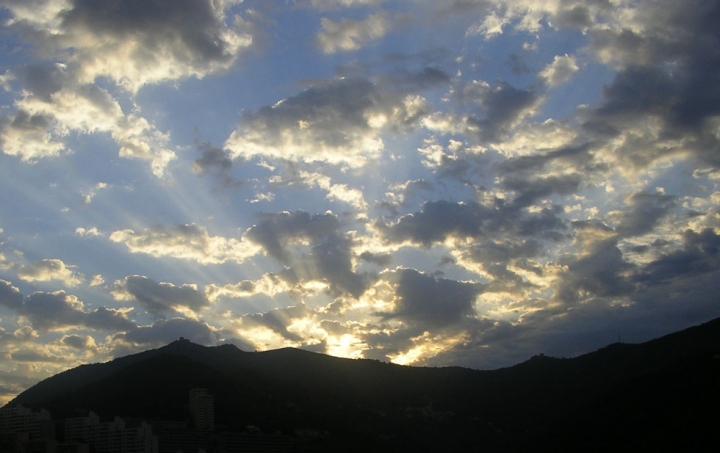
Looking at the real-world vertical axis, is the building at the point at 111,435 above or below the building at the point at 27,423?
below

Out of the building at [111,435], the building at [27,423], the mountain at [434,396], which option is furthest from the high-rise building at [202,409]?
the building at [27,423]

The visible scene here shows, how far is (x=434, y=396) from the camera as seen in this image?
13175 centimetres

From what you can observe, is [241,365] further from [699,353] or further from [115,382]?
[699,353]

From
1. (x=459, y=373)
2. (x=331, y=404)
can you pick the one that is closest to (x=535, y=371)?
(x=459, y=373)

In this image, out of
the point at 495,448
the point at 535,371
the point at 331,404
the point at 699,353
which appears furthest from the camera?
the point at 535,371

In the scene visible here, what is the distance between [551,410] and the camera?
108m

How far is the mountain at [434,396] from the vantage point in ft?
221

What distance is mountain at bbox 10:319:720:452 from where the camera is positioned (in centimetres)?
6744

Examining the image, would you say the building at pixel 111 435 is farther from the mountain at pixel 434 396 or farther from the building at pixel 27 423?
the mountain at pixel 434 396

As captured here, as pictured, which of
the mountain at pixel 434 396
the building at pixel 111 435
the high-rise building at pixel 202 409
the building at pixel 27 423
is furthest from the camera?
the high-rise building at pixel 202 409

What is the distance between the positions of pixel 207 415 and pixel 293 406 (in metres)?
18.3

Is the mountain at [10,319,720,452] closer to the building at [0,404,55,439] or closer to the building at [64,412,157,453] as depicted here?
the building at [0,404,55,439]

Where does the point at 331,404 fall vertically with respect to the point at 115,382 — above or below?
below

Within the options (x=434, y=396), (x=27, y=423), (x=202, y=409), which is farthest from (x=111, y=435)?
(x=434, y=396)
